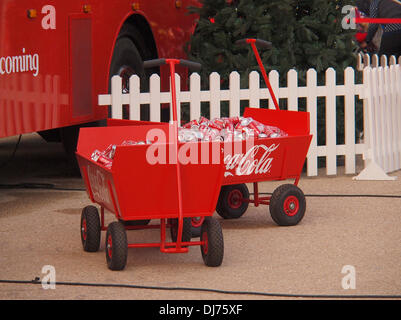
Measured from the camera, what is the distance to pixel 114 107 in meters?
8.36

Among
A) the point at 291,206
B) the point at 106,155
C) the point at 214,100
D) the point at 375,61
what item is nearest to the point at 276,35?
the point at 214,100

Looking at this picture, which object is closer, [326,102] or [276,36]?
[326,102]

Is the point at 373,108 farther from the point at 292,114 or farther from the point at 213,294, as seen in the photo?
the point at 213,294

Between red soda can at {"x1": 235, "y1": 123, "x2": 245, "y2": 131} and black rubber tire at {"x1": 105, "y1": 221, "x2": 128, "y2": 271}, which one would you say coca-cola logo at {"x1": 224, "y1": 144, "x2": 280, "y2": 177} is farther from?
black rubber tire at {"x1": 105, "y1": 221, "x2": 128, "y2": 271}

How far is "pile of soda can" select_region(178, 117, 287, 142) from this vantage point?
6215mm

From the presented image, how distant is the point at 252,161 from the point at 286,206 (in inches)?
17.3

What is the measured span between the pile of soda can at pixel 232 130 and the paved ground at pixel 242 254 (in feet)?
2.21

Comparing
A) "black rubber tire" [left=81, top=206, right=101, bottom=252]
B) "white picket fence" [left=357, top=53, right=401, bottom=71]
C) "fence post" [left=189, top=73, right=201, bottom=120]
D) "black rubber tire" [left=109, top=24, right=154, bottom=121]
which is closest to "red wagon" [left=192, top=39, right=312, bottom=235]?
"black rubber tire" [left=81, top=206, right=101, bottom=252]

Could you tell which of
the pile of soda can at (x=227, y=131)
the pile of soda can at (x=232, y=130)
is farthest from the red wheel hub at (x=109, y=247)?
the pile of soda can at (x=232, y=130)

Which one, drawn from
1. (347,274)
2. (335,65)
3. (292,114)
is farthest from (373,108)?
(347,274)

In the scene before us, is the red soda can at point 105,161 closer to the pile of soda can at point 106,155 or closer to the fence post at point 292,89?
the pile of soda can at point 106,155

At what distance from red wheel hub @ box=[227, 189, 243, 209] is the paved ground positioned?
114 mm

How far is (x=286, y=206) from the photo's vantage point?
21.0 ft

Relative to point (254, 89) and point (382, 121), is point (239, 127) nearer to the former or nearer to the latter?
point (254, 89)
